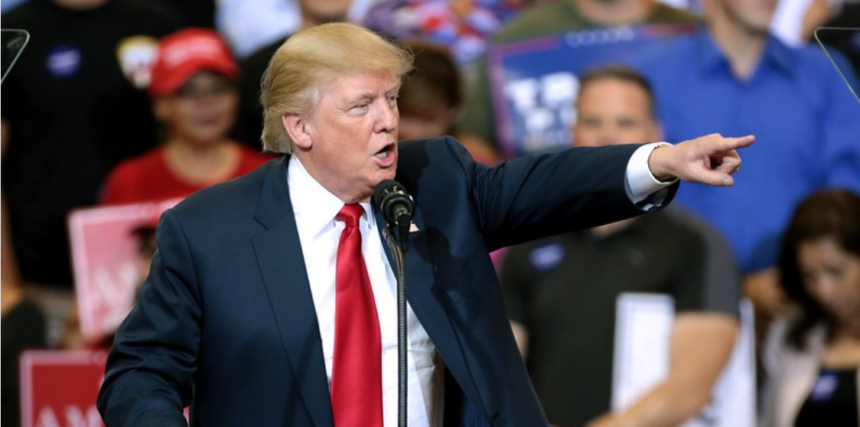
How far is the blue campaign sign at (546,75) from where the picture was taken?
5164 mm

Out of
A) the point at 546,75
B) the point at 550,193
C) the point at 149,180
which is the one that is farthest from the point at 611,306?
the point at 550,193

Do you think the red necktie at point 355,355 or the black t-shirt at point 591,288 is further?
the black t-shirt at point 591,288

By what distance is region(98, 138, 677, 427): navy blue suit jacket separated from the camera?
2.54 metres

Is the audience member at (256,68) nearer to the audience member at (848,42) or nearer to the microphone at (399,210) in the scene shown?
the audience member at (848,42)

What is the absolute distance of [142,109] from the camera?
17.4ft

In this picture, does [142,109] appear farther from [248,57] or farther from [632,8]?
[632,8]

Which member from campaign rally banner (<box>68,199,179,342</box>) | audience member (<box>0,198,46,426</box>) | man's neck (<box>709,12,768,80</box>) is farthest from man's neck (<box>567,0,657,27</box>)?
audience member (<box>0,198,46,426</box>)

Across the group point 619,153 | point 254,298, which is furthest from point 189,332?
point 619,153

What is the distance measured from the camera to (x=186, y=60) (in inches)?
202

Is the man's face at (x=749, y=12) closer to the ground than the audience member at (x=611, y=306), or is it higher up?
higher up

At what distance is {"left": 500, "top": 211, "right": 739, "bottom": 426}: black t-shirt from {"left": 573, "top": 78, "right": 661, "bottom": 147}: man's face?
0.98ft

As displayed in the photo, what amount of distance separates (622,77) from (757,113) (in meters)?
0.53

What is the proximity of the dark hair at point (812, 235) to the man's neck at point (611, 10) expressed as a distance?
0.90 metres

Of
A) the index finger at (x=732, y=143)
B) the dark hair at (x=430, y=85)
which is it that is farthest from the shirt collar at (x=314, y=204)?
the dark hair at (x=430, y=85)
